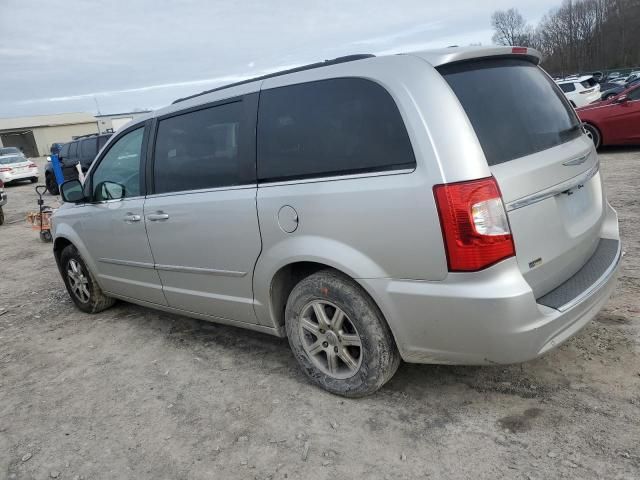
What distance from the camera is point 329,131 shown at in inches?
109

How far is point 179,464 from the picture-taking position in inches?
104

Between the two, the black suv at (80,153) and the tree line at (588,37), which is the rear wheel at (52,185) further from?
the tree line at (588,37)

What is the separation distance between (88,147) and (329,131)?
14364mm

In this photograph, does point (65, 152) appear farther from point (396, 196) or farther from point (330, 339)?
point (396, 196)

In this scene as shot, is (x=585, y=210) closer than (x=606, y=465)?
No

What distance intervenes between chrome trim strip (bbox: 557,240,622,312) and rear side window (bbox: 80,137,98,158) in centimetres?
1467

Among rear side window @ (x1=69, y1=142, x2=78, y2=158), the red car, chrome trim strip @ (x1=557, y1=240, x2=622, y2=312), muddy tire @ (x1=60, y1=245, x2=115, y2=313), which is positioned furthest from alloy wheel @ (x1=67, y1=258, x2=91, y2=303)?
rear side window @ (x1=69, y1=142, x2=78, y2=158)

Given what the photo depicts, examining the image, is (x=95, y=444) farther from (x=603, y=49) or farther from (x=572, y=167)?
(x=603, y=49)

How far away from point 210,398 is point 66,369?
56.3 inches

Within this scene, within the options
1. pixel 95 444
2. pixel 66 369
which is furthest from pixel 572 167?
pixel 66 369

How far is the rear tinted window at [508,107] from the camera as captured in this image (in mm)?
2502

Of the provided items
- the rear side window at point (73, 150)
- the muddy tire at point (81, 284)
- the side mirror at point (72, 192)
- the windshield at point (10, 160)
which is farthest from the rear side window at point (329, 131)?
the windshield at point (10, 160)

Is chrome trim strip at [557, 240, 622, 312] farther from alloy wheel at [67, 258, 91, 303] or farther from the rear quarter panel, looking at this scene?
alloy wheel at [67, 258, 91, 303]

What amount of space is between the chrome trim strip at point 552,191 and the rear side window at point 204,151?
1513 millimetres
